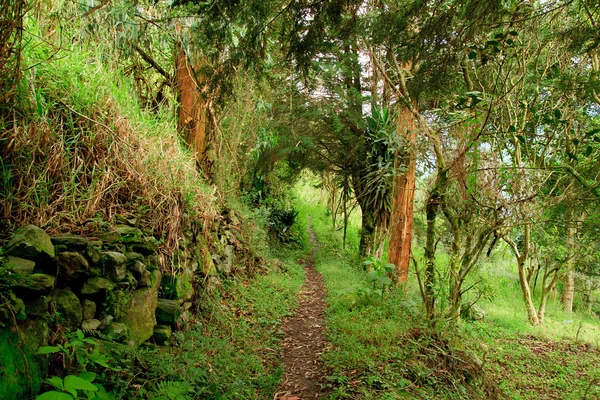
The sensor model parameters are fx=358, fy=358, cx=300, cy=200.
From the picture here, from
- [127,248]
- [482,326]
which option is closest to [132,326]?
[127,248]

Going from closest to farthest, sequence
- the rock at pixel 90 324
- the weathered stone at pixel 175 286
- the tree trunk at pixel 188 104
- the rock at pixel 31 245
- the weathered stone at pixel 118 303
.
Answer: the rock at pixel 31 245
the rock at pixel 90 324
the weathered stone at pixel 118 303
the weathered stone at pixel 175 286
the tree trunk at pixel 188 104

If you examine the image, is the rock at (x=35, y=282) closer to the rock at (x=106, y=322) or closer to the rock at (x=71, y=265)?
the rock at (x=71, y=265)

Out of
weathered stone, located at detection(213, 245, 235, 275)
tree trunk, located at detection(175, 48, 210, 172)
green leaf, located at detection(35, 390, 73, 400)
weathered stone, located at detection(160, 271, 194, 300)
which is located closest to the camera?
green leaf, located at detection(35, 390, 73, 400)

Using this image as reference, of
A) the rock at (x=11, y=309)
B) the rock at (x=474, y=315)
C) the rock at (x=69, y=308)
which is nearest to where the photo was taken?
the rock at (x=11, y=309)

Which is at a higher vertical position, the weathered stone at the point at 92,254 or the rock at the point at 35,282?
the weathered stone at the point at 92,254

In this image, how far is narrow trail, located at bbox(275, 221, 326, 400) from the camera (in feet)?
11.9

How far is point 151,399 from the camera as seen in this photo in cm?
234

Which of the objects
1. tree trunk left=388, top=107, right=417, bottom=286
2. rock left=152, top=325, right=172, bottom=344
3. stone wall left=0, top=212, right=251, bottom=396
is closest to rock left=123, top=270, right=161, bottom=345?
stone wall left=0, top=212, right=251, bottom=396

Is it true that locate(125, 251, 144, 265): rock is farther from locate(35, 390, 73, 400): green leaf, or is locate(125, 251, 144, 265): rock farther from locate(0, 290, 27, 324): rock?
locate(35, 390, 73, 400): green leaf

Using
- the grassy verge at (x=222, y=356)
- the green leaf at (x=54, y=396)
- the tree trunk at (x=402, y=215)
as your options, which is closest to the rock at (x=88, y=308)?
the grassy verge at (x=222, y=356)

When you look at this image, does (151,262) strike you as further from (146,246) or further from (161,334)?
(161,334)

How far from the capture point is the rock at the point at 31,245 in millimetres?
2186

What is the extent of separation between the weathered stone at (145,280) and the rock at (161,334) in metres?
0.45

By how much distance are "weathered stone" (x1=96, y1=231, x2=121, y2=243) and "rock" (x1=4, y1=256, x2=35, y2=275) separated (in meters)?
0.86
